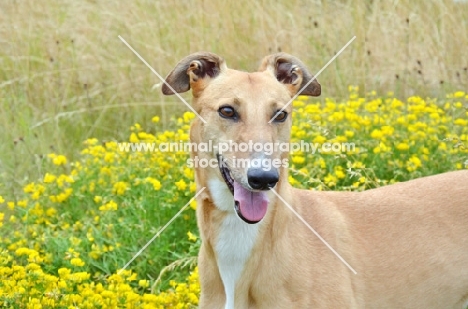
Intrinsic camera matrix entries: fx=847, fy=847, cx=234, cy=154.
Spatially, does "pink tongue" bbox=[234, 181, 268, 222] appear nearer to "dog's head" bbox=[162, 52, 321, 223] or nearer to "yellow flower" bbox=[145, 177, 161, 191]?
"dog's head" bbox=[162, 52, 321, 223]

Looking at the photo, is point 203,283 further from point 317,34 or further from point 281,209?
point 317,34

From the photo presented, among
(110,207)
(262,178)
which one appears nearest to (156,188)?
(110,207)

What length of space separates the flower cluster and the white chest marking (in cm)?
88

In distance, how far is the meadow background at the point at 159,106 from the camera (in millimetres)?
6203

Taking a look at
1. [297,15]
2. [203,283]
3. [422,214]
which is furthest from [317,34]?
[203,283]

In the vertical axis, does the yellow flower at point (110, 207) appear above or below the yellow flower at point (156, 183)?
below

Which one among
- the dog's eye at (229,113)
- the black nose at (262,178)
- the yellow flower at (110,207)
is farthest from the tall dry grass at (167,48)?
the black nose at (262,178)

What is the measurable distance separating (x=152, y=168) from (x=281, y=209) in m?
2.42

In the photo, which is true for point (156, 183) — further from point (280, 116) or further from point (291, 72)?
point (280, 116)

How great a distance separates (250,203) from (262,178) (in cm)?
27

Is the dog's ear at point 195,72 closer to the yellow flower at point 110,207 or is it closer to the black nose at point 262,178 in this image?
the black nose at point 262,178

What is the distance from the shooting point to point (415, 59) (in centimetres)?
905

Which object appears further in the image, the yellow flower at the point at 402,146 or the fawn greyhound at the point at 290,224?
the yellow flower at the point at 402,146

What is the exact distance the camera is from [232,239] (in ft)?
14.2
